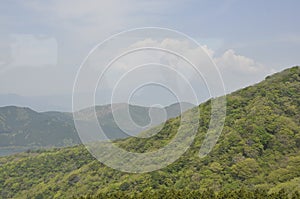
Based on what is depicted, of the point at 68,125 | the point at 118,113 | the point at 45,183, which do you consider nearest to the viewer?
the point at 118,113

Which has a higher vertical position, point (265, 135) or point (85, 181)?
point (265, 135)

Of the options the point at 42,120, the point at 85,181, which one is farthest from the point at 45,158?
the point at 42,120

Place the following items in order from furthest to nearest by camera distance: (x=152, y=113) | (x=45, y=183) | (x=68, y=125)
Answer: (x=68, y=125) < (x=45, y=183) < (x=152, y=113)

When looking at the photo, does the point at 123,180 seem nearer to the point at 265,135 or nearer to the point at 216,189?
the point at 216,189

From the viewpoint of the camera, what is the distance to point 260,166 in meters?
27.3

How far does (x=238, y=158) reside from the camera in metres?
28.5

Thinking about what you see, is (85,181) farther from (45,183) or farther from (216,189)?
(216,189)

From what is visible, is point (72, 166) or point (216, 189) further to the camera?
point (72, 166)

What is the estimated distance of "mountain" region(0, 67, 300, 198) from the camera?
86.3ft

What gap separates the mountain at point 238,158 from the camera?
86.3 ft

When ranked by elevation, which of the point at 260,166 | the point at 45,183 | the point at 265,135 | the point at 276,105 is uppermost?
the point at 276,105

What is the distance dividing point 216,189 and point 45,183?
70.5 ft

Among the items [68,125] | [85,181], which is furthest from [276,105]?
[68,125]

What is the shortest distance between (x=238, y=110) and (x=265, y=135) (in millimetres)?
5143
